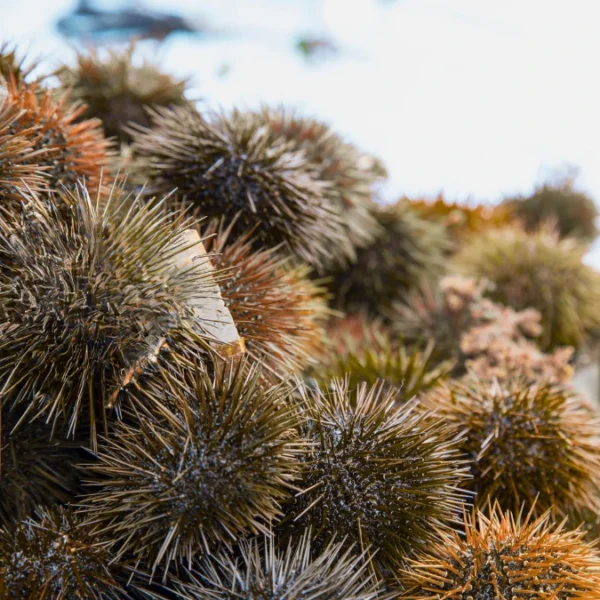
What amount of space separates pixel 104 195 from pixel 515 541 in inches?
26.2

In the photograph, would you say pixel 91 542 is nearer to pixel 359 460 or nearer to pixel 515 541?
pixel 359 460

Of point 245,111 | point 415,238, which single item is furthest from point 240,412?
point 415,238

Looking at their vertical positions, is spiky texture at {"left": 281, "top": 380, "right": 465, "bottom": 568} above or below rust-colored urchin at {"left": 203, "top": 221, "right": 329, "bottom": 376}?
below

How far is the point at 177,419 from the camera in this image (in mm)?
708

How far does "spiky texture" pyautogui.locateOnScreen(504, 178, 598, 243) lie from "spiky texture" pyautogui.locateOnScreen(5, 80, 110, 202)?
1.24 metres

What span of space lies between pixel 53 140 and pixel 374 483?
59 centimetres

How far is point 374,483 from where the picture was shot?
733mm

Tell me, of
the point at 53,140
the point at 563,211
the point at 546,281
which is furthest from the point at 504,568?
the point at 563,211

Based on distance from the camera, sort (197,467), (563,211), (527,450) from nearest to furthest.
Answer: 1. (197,467)
2. (527,450)
3. (563,211)

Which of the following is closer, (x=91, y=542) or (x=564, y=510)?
(x=91, y=542)

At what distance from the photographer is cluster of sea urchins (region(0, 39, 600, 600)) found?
0.68 metres

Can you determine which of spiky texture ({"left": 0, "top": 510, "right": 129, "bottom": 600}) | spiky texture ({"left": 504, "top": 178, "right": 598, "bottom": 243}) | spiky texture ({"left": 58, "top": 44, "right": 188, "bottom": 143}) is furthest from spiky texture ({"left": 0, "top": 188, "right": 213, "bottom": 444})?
spiky texture ({"left": 504, "top": 178, "right": 598, "bottom": 243})

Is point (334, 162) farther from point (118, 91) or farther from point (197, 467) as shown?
point (197, 467)

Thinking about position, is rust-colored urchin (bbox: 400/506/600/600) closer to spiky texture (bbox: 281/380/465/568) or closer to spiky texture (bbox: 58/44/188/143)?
spiky texture (bbox: 281/380/465/568)
